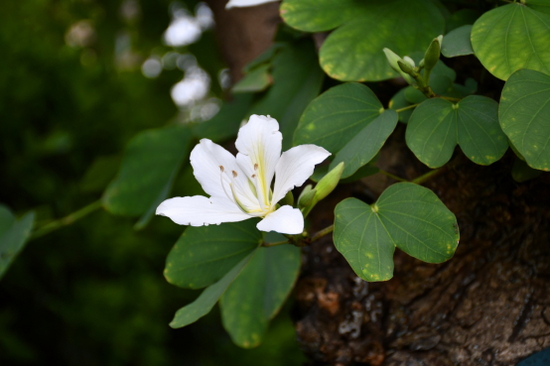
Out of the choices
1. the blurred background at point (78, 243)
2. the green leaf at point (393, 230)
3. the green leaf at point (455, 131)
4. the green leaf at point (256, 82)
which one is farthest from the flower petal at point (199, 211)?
the blurred background at point (78, 243)

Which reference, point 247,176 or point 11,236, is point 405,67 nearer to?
point 247,176

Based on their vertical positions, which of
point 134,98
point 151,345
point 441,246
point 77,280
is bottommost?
point 151,345

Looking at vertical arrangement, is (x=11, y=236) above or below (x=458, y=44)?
below

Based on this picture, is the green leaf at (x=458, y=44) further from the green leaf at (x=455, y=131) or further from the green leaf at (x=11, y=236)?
the green leaf at (x=11, y=236)

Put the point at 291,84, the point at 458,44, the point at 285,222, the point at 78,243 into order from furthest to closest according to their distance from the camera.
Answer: the point at 78,243, the point at 291,84, the point at 458,44, the point at 285,222

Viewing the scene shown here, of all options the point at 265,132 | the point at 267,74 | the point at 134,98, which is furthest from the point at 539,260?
the point at 134,98

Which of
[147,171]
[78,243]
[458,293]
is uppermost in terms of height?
[147,171]

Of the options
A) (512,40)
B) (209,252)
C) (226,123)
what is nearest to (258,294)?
(209,252)

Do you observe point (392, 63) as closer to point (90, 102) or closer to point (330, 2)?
point (330, 2)
